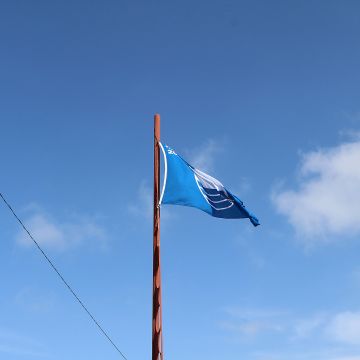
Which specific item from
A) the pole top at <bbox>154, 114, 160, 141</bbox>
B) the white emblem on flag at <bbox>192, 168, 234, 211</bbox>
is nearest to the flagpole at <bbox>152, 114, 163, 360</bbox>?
the pole top at <bbox>154, 114, 160, 141</bbox>

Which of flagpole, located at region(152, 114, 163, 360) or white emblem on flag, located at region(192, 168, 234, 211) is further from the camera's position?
white emblem on flag, located at region(192, 168, 234, 211)

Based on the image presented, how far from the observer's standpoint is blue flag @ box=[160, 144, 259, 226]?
17.6 meters

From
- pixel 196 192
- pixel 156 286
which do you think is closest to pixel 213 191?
pixel 196 192

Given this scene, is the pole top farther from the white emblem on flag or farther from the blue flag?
the white emblem on flag

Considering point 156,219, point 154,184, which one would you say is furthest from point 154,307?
point 154,184

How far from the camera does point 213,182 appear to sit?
19.3 m

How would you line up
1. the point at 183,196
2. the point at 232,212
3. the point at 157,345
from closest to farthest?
the point at 157,345 < the point at 183,196 < the point at 232,212

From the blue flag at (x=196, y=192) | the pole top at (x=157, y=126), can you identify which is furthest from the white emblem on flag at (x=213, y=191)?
the pole top at (x=157, y=126)

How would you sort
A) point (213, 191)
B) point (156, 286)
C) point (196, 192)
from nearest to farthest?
point (156, 286) → point (196, 192) → point (213, 191)

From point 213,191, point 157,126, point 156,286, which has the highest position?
point 157,126

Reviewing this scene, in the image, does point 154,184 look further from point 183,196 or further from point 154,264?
point 154,264

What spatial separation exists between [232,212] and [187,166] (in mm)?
2178

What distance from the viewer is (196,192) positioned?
18312 millimetres

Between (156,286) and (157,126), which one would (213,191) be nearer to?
(157,126)
